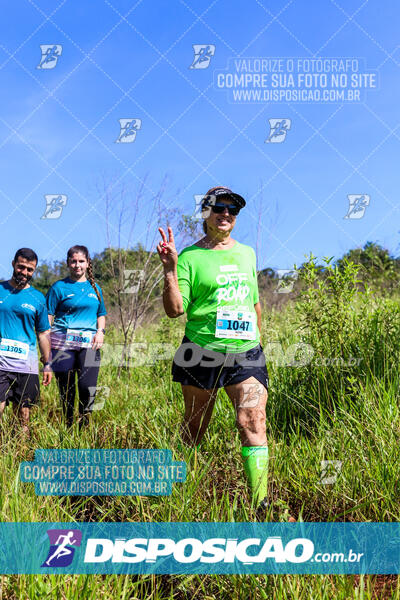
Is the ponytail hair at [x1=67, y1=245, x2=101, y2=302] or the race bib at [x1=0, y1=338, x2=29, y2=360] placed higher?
the ponytail hair at [x1=67, y1=245, x2=101, y2=302]

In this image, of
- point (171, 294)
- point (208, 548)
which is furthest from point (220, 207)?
point (208, 548)

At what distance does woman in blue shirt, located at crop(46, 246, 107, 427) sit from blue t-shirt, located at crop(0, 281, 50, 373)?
0.66 ft

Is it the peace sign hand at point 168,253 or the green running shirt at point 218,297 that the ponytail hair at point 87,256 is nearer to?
the green running shirt at point 218,297

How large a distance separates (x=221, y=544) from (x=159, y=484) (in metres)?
0.59

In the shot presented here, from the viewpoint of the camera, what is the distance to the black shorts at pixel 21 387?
446 centimetres

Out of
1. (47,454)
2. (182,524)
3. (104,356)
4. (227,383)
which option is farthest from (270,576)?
(104,356)

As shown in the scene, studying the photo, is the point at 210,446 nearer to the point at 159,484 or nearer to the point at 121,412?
the point at 159,484

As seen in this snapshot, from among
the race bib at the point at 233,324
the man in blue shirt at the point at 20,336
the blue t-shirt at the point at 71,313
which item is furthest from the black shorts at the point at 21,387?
the race bib at the point at 233,324

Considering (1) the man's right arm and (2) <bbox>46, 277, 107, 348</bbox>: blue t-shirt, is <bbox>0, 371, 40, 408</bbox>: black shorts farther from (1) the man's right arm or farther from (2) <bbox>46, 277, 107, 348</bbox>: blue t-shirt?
(1) the man's right arm

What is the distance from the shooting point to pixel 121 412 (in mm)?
4555

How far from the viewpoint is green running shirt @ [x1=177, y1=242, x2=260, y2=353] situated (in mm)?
3141

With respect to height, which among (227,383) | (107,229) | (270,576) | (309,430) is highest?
(107,229)

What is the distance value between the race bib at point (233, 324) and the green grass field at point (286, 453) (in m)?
0.79

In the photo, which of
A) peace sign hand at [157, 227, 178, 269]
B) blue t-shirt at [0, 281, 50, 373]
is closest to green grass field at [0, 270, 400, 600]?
blue t-shirt at [0, 281, 50, 373]
